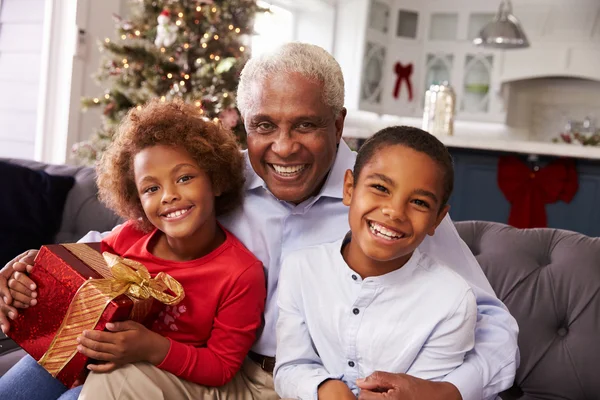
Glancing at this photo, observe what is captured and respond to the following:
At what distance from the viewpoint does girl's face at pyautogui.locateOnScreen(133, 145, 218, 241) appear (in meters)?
1.46

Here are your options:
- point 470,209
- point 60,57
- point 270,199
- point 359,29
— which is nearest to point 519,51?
point 359,29

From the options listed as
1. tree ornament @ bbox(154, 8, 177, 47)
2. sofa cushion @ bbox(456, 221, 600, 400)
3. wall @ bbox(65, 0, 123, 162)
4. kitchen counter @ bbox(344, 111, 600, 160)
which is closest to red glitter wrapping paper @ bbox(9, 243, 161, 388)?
sofa cushion @ bbox(456, 221, 600, 400)

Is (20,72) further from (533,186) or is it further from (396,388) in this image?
(396,388)

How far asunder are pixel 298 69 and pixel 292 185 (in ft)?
0.87

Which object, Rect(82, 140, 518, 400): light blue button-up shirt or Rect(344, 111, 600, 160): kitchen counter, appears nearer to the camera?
Rect(82, 140, 518, 400): light blue button-up shirt

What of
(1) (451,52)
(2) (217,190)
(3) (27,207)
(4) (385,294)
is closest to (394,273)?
(4) (385,294)

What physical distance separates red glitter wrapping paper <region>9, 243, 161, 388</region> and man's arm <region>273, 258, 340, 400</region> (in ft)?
0.90

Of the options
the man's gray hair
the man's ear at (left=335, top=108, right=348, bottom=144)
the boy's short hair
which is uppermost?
the man's gray hair

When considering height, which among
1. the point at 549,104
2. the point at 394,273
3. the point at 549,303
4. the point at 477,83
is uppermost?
the point at 477,83

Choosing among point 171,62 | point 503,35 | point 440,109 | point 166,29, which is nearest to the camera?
point 166,29

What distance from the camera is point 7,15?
4.56 metres

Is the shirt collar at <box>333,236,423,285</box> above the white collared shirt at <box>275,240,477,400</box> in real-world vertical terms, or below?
above

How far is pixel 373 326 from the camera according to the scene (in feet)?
4.29

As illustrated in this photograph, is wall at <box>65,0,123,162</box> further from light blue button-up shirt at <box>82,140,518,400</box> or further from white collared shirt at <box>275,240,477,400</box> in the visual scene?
white collared shirt at <box>275,240,477,400</box>
